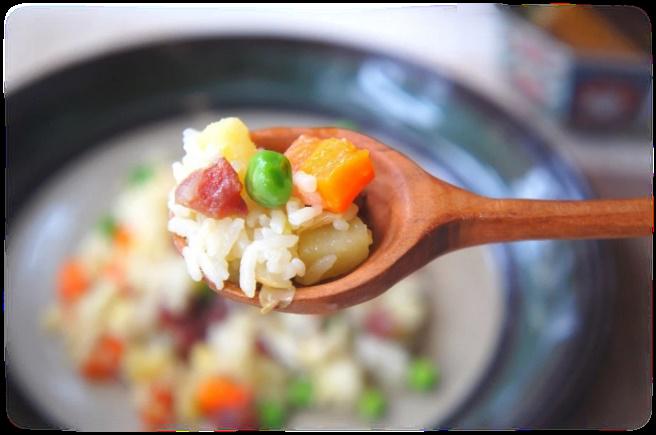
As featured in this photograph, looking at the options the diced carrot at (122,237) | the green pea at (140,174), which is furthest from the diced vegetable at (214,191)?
the green pea at (140,174)

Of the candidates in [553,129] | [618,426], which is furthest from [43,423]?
[553,129]

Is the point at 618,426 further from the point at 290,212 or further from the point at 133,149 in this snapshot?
the point at 133,149

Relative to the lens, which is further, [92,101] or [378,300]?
[92,101]

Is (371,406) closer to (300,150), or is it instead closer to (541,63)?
(300,150)

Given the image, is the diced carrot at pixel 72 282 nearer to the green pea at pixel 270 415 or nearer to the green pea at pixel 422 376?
the green pea at pixel 270 415

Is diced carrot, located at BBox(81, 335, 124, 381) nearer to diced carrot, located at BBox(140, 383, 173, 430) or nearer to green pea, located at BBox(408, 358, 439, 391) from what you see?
diced carrot, located at BBox(140, 383, 173, 430)

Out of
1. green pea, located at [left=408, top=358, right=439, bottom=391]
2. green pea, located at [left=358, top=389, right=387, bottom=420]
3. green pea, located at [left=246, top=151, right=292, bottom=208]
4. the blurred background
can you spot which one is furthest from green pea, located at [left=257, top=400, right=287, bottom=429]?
green pea, located at [left=246, top=151, right=292, bottom=208]

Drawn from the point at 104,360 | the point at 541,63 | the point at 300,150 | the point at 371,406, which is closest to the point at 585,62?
the point at 541,63
